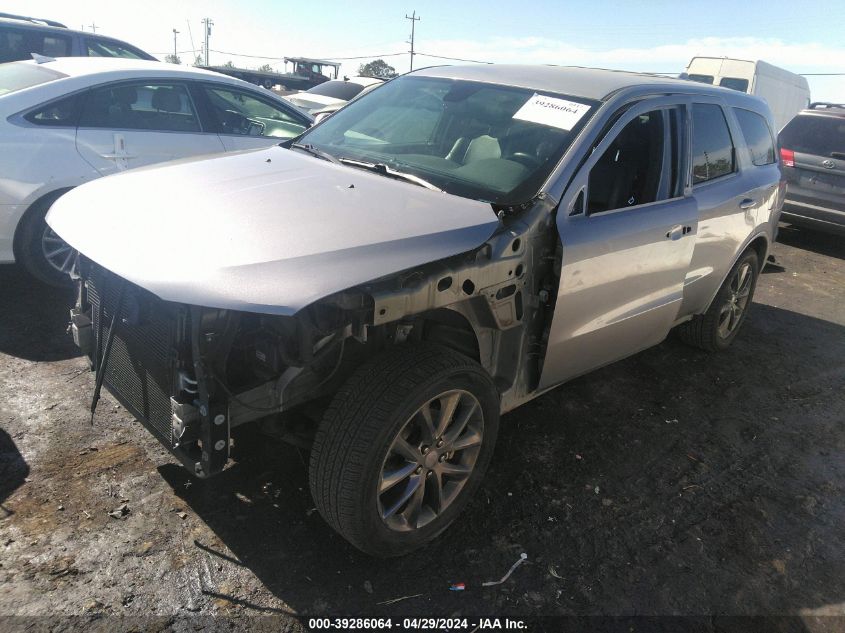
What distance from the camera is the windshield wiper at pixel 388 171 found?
293 centimetres

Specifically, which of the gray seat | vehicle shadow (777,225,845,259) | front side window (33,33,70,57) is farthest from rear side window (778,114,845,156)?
front side window (33,33,70,57)

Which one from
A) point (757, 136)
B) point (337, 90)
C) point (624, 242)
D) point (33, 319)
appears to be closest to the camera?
point (624, 242)

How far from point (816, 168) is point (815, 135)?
50cm

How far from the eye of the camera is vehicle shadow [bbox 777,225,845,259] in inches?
344

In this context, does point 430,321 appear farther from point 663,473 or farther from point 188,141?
point 188,141

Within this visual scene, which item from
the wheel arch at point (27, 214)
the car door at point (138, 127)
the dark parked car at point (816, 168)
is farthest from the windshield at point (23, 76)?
the dark parked car at point (816, 168)

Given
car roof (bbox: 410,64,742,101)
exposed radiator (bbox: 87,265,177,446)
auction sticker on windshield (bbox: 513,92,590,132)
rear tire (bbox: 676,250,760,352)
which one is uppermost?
car roof (bbox: 410,64,742,101)

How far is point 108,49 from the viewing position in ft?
27.8

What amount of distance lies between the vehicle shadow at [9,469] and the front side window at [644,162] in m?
3.06

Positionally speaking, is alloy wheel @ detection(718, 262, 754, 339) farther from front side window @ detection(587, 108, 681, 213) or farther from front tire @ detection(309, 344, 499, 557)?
front tire @ detection(309, 344, 499, 557)

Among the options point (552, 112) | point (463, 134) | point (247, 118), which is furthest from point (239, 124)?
point (552, 112)

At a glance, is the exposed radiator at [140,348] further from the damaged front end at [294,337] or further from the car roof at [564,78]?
the car roof at [564,78]

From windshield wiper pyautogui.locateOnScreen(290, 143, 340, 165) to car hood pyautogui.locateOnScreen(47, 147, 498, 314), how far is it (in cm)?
27

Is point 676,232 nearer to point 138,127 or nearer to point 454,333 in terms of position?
point 454,333
